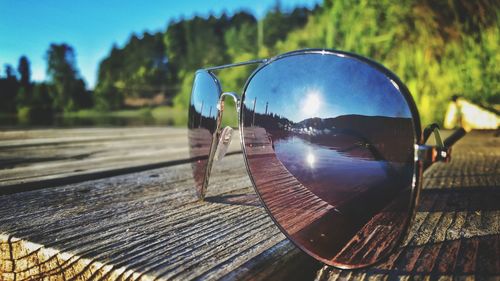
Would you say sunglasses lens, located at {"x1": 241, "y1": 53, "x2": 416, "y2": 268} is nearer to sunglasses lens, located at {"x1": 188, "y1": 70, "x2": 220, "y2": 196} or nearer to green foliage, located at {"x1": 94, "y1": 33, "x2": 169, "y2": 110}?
sunglasses lens, located at {"x1": 188, "y1": 70, "x2": 220, "y2": 196}

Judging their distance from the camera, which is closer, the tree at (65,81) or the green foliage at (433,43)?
the green foliage at (433,43)

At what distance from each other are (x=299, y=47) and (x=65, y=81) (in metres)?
25.4

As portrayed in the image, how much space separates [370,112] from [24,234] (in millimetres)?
407

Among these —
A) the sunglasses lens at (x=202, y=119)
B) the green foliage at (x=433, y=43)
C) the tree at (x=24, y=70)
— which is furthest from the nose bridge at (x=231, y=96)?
the tree at (x=24, y=70)

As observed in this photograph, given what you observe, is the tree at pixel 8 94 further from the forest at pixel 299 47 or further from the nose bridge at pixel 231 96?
the nose bridge at pixel 231 96

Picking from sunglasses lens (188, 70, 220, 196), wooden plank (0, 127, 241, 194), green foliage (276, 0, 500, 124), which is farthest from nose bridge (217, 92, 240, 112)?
green foliage (276, 0, 500, 124)

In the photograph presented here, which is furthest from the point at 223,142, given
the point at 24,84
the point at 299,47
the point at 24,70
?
the point at 24,70

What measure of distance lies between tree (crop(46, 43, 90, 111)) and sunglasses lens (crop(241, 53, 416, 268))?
86.0 feet

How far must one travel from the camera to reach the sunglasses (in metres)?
0.32

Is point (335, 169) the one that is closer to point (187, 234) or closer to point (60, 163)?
point (187, 234)

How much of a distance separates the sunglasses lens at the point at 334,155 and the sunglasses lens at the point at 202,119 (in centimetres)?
15

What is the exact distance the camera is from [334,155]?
0.41 m

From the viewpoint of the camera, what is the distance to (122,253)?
317 mm

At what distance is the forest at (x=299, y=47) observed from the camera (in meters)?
1.78
